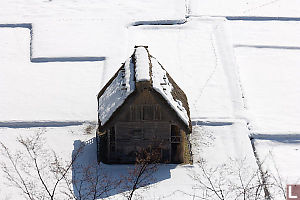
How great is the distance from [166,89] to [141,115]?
128cm

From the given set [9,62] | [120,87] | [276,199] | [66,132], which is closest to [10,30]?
[9,62]

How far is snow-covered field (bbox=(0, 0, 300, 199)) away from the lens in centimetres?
1994

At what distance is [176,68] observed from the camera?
2562 centimetres

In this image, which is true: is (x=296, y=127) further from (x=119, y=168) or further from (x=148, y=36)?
(x=148, y=36)

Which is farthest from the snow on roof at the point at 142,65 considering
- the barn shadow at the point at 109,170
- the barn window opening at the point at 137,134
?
the barn shadow at the point at 109,170

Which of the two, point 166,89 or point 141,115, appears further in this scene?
point 166,89

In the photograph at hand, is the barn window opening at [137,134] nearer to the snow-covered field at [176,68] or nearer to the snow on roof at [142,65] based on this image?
the snow-covered field at [176,68]

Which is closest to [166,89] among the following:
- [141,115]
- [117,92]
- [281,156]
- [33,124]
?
[141,115]

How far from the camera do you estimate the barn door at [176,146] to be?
18.2 meters

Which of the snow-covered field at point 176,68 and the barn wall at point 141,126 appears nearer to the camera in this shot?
the barn wall at point 141,126

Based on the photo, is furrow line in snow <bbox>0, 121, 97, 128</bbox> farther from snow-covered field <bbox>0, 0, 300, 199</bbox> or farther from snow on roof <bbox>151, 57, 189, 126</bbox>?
snow on roof <bbox>151, 57, 189, 126</bbox>

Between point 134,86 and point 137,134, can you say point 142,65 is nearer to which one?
point 134,86
